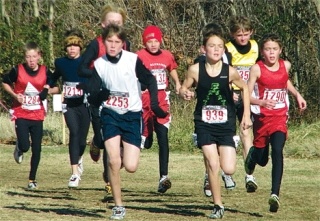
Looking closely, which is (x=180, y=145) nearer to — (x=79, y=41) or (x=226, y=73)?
(x=79, y=41)

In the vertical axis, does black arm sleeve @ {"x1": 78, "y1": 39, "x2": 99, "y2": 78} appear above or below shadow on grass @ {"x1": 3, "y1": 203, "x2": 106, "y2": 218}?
above

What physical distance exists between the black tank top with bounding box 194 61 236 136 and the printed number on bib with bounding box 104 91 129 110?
809 millimetres

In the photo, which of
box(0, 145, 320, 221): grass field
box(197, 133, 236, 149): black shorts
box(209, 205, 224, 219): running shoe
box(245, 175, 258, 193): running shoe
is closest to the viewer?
box(209, 205, 224, 219): running shoe

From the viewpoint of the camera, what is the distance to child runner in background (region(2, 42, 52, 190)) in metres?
14.1

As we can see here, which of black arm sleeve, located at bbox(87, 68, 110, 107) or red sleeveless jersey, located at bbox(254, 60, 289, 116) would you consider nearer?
black arm sleeve, located at bbox(87, 68, 110, 107)

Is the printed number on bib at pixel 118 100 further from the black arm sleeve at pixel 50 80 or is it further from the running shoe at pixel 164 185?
the black arm sleeve at pixel 50 80

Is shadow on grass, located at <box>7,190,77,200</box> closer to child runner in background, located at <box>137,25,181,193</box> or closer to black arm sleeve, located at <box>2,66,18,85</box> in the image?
child runner in background, located at <box>137,25,181,193</box>

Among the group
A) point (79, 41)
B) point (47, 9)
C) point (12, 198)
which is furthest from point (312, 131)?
point (47, 9)

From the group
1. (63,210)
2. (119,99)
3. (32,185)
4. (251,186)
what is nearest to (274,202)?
(251,186)

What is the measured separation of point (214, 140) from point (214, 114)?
0.90ft

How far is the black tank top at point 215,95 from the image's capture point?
35.1ft

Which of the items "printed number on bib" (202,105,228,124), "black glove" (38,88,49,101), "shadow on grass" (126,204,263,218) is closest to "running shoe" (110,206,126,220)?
"shadow on grass" (126,204,263,218)

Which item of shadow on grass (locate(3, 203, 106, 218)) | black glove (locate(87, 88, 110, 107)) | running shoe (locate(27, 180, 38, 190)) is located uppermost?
black glove (locate(87, 88, 110, 107))

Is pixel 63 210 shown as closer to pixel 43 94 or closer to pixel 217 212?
pixel 217 212
